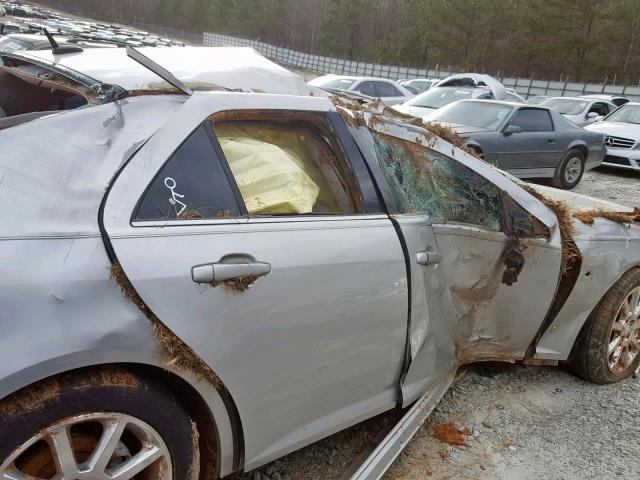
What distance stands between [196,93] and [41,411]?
1.12m

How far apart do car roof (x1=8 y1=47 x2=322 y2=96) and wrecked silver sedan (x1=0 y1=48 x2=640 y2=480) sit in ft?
0.04

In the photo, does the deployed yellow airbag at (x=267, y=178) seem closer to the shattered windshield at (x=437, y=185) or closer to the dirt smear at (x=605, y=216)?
the shattered windshield at (x=437, y=185)

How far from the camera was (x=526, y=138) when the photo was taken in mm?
8820

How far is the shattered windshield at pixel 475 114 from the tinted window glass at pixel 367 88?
467cm

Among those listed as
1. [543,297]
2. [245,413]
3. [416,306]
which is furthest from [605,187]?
[245,413]

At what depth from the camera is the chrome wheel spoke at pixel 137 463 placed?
1573mm

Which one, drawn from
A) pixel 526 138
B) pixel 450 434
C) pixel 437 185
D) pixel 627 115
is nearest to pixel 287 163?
pixel 437 185

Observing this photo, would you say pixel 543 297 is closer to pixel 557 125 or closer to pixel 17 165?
pixel 17 165

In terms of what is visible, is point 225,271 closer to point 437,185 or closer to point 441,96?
point 437,185

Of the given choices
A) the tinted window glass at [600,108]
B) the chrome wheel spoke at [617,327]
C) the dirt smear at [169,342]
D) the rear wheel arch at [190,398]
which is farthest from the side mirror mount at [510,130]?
the dirt smear at [169,342]

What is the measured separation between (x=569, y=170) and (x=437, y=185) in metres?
8.20

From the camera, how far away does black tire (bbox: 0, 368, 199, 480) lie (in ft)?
4.51

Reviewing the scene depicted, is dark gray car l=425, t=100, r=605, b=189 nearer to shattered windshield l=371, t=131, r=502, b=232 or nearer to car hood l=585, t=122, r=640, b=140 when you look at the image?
car hood l=585, t=122, r=640, b=140

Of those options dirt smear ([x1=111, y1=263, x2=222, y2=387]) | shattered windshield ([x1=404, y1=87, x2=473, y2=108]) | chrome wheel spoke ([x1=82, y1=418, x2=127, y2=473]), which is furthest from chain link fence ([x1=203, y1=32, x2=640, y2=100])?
chrome wheel spoke ([x1=82, y1=418, x2=127, y2=473])
